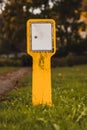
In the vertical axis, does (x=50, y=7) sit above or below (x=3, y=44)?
above

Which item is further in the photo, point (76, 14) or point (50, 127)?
point (76, 14)

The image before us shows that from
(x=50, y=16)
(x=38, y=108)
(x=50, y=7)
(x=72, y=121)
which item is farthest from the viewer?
(x=50, y=7)

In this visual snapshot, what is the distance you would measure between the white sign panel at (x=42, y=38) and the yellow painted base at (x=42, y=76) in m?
0.11

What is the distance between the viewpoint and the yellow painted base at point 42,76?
7.25m

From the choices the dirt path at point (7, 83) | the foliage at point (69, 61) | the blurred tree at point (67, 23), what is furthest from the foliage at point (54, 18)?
the dirt path at point (7, 83)

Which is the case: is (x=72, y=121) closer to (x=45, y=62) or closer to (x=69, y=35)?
(x=45, y=62)

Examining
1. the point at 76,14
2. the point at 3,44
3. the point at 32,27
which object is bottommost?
the point at 3,44

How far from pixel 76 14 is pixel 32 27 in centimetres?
3125

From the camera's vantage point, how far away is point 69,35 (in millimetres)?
40281

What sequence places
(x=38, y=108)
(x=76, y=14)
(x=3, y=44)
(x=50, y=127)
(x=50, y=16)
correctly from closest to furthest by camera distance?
(x=50, y=127), (x=38, y=108), (x=50, y=16), (x=76, y=14), (x=3, y=44)

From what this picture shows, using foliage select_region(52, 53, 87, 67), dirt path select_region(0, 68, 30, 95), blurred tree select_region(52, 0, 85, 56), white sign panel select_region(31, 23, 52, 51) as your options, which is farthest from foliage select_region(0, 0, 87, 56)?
white sign panel select_region(31, 23, 52, 51)

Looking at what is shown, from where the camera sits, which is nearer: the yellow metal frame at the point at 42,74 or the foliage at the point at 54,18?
the yellow metal frame at the point at 42,74

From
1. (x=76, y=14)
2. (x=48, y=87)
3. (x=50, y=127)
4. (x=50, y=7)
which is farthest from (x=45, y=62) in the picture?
(x=76, y=14)

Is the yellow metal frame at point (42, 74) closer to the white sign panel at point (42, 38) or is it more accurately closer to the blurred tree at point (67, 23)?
the white sign panel at point (42, 38)
